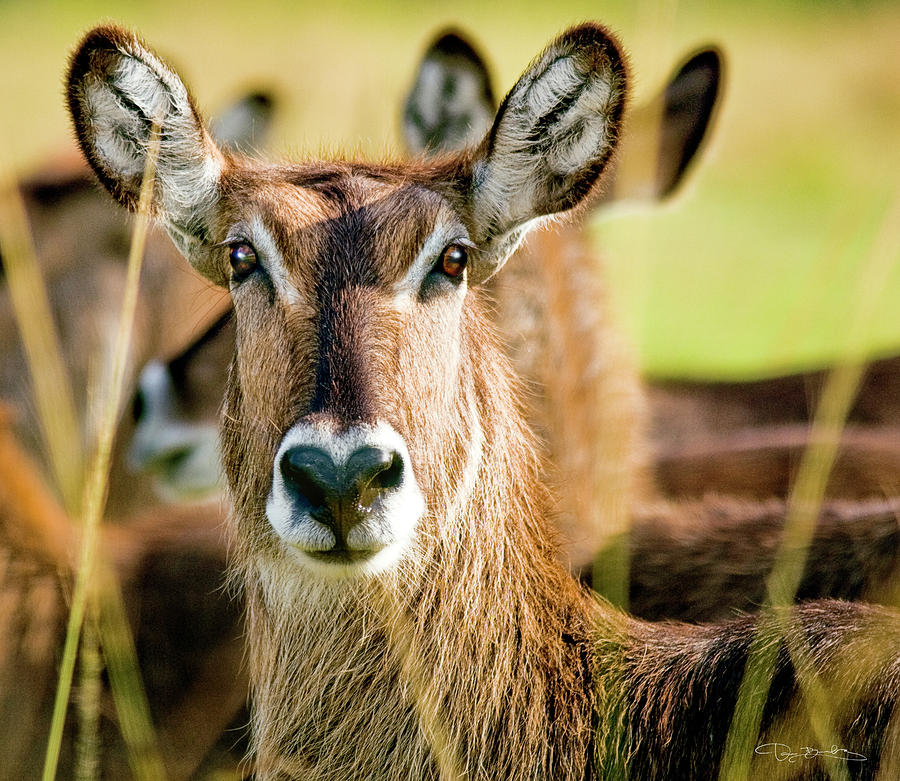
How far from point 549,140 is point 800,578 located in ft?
5.06

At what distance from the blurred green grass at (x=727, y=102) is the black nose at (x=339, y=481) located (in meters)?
5.02

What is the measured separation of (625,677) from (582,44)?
171 centimetres

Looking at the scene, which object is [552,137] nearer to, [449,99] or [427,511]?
[427,511]

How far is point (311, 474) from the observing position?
2.75 m

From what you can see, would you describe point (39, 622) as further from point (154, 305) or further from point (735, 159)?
point (735, 159)

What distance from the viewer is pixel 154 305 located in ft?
23.4

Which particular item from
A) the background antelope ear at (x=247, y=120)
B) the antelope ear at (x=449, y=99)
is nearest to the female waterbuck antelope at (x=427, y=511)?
the antelope ear at (x=449, y=99)

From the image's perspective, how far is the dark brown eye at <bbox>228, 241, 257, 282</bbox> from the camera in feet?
10.5

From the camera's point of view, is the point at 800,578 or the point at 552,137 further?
the point at 800,578

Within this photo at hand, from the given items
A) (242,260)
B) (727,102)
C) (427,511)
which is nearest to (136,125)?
(242,260)

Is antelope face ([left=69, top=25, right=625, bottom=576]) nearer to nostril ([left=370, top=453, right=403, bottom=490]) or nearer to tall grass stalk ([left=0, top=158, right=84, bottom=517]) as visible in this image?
nostril ([left=370, top=453, right=403, bottom=490])

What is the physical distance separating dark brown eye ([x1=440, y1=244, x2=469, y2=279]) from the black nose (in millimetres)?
626

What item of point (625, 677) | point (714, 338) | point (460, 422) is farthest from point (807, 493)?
point (714, 338)

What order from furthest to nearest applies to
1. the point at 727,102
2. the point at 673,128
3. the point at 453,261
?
the point at 727,102 → the point at 673,128 → the point at 453,261
